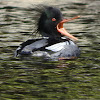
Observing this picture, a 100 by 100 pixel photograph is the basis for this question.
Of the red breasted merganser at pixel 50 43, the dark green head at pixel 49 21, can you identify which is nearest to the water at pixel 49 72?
the red breasted merganser at pixel 50 43

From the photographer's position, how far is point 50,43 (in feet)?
29.5

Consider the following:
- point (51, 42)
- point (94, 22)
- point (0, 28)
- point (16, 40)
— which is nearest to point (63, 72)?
point (51, 42)

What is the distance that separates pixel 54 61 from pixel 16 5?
9999 millimetres

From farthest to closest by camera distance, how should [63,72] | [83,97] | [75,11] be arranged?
[75,11] < [63,72] < [83,97]

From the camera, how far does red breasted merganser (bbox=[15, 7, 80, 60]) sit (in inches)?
345

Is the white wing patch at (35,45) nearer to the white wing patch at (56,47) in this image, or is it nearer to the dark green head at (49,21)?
the white wing patch at (56,47)

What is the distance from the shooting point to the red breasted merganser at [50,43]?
28.8ft

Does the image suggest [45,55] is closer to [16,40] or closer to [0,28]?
[16,40]

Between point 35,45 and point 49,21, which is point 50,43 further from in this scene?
point 49,21

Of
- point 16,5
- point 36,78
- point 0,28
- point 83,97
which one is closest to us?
point 83,97

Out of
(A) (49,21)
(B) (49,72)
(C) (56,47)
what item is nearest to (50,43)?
(C) (56,47)

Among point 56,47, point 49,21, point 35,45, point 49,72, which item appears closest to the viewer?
point 49,72

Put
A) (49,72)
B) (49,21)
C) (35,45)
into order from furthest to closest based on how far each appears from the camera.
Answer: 1. (49,21)
2. (35,45)
3. (49,72)

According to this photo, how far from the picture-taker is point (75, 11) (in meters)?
16.8
